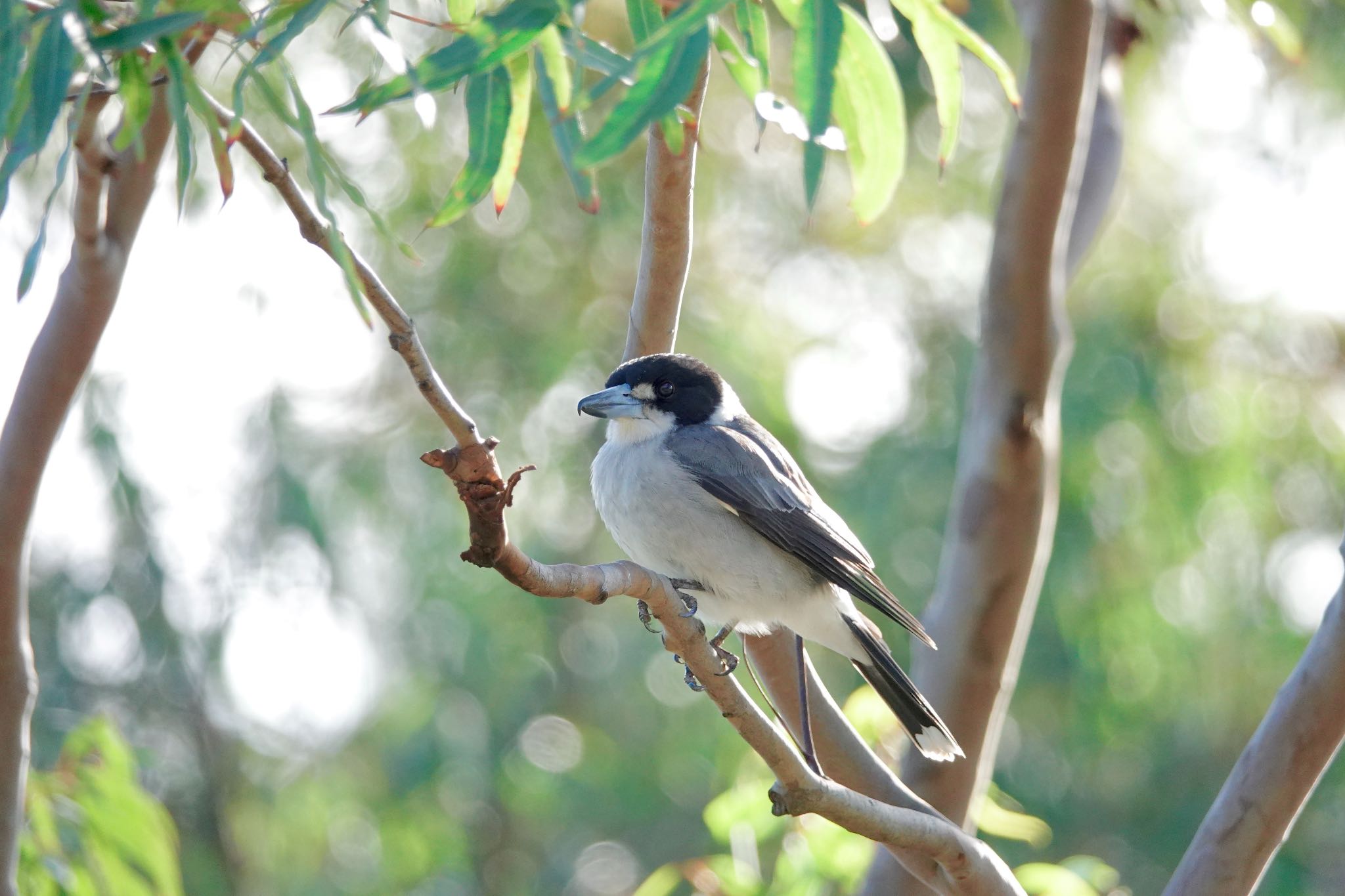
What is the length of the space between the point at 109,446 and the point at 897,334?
3.60 metres

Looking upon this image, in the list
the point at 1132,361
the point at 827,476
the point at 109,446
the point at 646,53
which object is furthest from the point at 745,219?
the point at 646,53

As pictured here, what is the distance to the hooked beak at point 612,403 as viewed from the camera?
3.14m

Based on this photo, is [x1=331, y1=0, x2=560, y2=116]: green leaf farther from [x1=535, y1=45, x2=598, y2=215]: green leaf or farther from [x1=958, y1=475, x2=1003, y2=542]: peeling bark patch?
[x1=958, y1=475, x2=1003, y2=542]: peeling bark patch

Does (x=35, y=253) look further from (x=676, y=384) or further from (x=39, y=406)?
→ (x=676, y=384)

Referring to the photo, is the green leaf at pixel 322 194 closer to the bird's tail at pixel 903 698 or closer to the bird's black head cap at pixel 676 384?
the bird's black head cap at pixel 676 384

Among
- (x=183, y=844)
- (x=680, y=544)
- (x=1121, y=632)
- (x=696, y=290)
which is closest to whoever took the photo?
(x=680, y=544)

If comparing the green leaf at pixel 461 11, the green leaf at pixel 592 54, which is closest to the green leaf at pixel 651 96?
the green leaf at pixel 592 54

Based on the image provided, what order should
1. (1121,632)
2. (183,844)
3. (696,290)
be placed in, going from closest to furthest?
(1121,632)
(696,290)
(183,844)

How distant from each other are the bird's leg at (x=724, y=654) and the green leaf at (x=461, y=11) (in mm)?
1126

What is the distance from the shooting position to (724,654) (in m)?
2.68

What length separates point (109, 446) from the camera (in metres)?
5.42

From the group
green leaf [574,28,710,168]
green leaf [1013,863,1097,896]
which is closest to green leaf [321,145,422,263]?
green leaf [574,28,710,168]

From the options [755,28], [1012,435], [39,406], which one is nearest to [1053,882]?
[1012,435]

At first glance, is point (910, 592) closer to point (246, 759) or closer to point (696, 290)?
point (696, 290)
